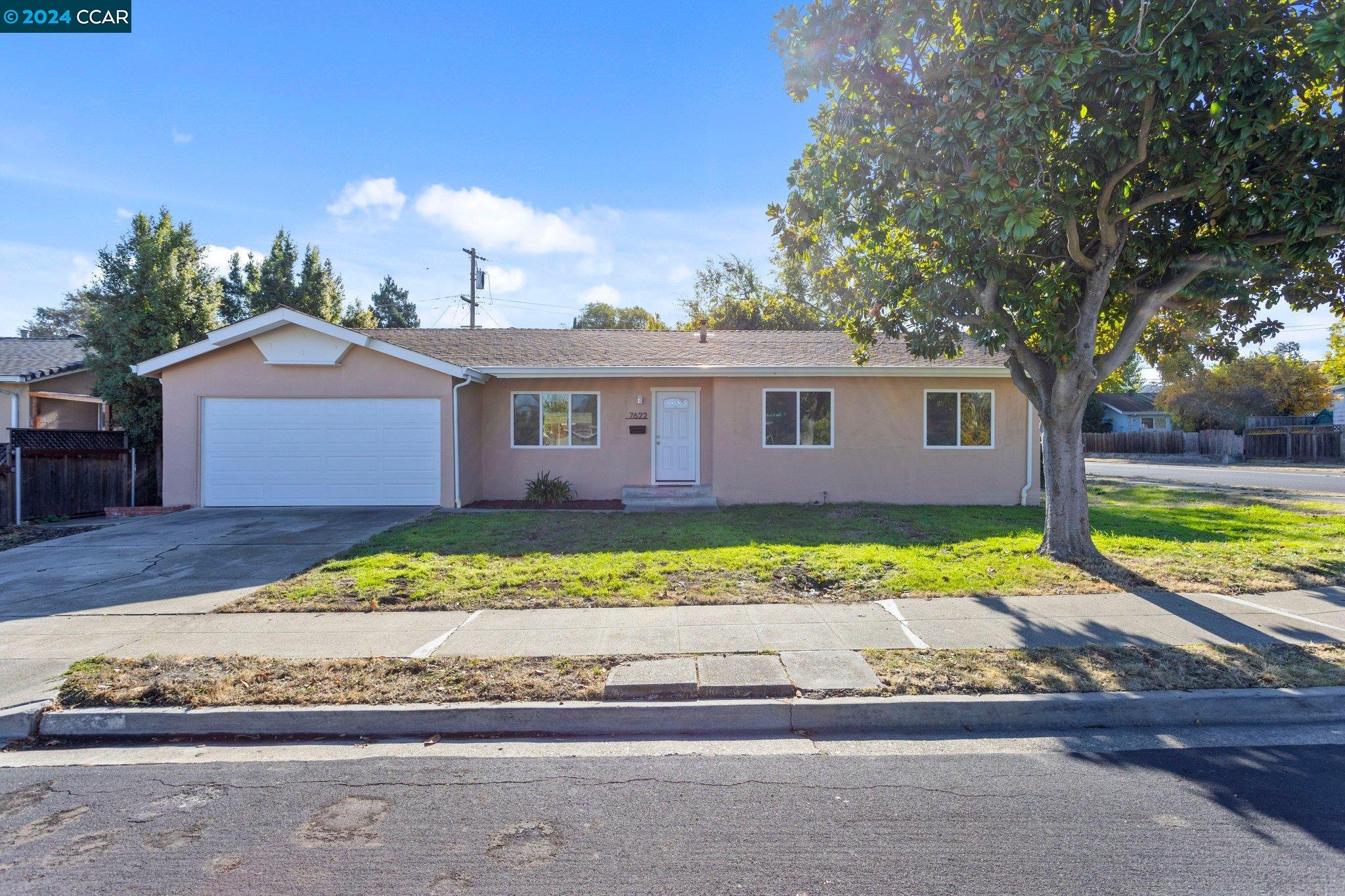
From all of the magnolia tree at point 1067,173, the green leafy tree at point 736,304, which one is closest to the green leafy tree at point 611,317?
the green leafy tree at point 736,304

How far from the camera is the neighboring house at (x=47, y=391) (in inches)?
647

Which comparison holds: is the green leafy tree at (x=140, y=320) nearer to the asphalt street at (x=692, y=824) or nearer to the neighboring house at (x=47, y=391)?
the neighboring house at (x=47, y=391)

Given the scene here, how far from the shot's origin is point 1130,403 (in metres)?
53.2

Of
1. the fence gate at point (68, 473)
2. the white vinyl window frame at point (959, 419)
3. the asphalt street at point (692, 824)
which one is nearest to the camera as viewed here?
the asphalt street at point (692, 824)

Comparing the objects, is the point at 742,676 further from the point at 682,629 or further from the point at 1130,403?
the point at 1130,403

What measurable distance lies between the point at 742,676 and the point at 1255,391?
4117cm

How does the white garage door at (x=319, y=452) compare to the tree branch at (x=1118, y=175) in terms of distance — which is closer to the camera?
the tree branch at (x=1118, y=175)

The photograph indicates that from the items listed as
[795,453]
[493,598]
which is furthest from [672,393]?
[493,598]

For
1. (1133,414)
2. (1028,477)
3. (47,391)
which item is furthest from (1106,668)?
(1133,414)

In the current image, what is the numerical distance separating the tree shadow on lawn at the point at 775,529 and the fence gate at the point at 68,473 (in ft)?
23.4

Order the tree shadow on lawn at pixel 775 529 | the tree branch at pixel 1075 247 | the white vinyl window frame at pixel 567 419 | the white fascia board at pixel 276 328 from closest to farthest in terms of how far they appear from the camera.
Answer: the tree branch at pixel 1075 247 < the tree shadow on lawn at pixel 775 529 < the white fascia board at pixel 276 328 < the white vinyl window frame at pixel 567 419

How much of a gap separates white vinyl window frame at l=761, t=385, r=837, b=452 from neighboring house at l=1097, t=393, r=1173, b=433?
144 feet

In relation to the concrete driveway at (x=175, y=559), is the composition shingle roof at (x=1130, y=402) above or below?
above

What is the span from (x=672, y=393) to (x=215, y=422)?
8610 mm
